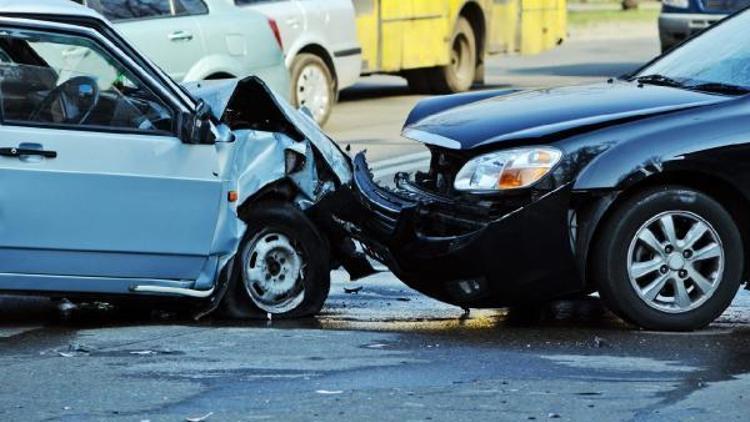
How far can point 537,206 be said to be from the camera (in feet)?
25.3

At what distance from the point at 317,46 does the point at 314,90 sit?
431 millimetres

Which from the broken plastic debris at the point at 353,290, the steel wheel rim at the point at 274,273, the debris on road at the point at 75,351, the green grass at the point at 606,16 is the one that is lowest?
the broken plastic debris at the point at 353,290

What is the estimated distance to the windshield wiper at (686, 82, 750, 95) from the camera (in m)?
8.25

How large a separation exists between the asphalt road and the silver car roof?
1328 millimetres

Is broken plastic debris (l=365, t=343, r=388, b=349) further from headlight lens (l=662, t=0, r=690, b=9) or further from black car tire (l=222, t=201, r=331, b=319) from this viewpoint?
headlight lens (l=662, t=0, r=690, b=9)

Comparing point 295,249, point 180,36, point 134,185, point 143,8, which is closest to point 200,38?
point 180,36

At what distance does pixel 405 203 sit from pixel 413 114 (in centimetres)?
102

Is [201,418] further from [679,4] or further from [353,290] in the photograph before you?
[679,4]

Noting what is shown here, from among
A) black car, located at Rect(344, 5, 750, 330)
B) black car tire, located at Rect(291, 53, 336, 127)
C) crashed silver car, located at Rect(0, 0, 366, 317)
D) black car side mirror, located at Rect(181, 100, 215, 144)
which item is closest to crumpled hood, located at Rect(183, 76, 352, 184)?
crashed silver car, located at Rect(0, 0, 366, 317)

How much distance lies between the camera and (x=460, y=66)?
70.8ft

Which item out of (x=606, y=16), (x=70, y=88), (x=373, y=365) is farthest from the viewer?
(x=606, y=16)

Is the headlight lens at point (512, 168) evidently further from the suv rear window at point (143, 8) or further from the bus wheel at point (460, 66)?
the bus wheel at point (460, 66)

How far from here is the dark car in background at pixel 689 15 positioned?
22.7 metres

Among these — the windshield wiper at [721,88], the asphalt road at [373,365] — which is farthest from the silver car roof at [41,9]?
the windshield wiper at [721,88]
